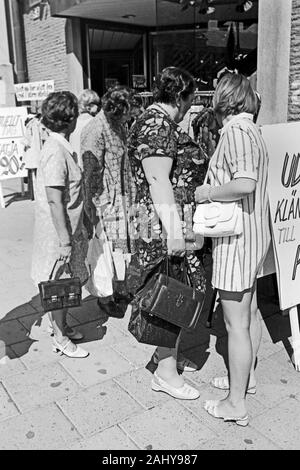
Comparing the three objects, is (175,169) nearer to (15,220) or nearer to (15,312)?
(15,312)

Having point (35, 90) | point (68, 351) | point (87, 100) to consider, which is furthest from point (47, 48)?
point (68, 351)

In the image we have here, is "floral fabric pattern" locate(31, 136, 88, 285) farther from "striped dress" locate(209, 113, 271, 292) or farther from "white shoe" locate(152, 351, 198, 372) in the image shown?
"striped dress" locate(209, 113, 271, 292)

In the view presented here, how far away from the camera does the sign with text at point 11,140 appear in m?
7.77

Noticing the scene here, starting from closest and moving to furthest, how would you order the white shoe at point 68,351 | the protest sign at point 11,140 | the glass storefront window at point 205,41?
the white shoe at point 68,351 → the glass storefront window at point 205,41 → the protest sign at point 11,140

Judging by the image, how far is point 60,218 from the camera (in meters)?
2.87

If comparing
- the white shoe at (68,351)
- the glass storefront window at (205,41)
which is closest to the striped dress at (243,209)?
the white shoe at (68,351)

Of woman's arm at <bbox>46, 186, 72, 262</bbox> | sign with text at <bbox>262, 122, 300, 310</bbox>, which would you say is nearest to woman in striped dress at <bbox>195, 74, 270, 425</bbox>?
sign with text at <bbox>262, 122, 300, 310</bbox>

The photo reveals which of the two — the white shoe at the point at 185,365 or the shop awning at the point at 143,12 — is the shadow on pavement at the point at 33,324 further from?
the shop awning at the point at 143,12

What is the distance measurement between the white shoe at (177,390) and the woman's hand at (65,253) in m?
0.93

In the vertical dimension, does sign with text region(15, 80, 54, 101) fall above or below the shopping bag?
above

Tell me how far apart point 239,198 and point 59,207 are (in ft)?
3.91

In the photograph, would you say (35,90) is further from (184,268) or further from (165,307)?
(165,307)

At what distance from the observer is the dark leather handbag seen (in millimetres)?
2875
